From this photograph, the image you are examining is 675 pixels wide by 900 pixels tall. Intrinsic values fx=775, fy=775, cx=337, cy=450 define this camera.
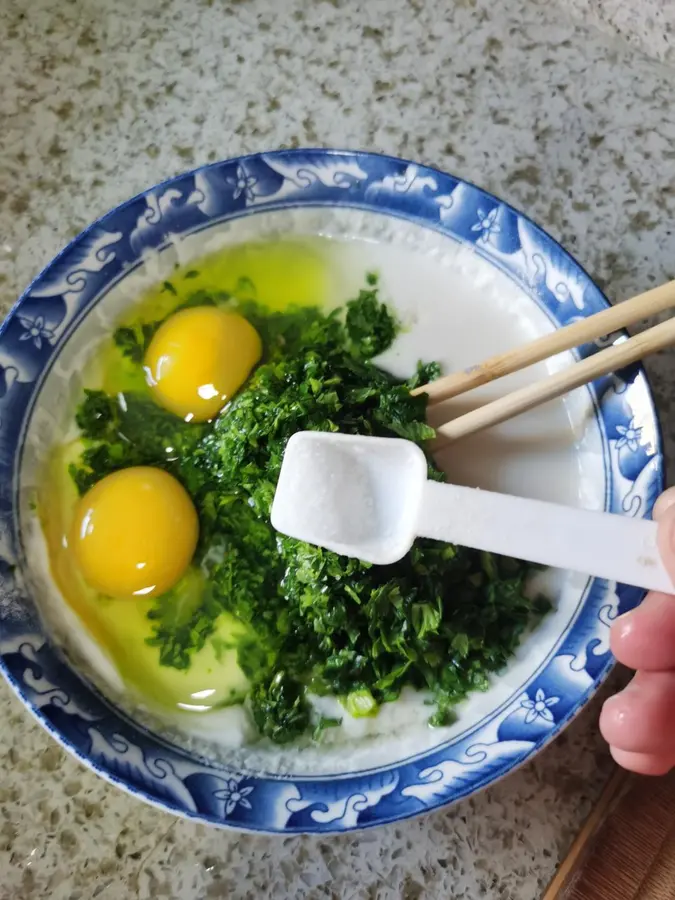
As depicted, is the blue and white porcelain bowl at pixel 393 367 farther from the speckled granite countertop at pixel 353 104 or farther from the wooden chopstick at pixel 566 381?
the speckled granite countertop at pixel 353 104

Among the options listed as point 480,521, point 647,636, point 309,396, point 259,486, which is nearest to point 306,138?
point 309,396

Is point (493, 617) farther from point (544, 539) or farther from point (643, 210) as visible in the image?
point (643, 210)

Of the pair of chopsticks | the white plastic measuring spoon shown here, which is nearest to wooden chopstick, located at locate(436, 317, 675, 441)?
the pair of chopsticks

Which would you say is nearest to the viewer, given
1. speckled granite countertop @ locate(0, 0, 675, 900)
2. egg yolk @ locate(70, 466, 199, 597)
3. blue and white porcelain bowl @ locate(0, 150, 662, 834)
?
blue and white porcelain bowl @ locate(0, 150, 662, 834)

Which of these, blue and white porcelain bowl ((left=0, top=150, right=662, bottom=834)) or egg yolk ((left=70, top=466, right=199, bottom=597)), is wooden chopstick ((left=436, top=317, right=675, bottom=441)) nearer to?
blue and white porcelain bowl ((left=0, top=150, right=662, bottom=834))

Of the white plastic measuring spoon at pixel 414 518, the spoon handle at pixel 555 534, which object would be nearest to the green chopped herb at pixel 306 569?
the white plastic measuring spoon at pixel 414 518

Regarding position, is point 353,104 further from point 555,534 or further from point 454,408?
point 555,534
